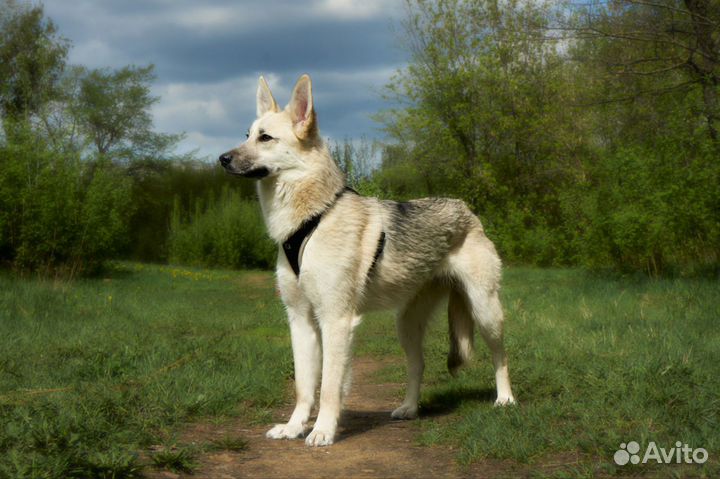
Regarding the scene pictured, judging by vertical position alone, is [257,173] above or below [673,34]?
below

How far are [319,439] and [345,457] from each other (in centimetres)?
28

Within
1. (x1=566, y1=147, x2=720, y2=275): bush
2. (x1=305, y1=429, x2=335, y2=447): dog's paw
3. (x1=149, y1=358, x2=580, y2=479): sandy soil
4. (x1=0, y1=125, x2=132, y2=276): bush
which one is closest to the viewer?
(x1=149, y1=358, x2=580, y2=479): sandy soil

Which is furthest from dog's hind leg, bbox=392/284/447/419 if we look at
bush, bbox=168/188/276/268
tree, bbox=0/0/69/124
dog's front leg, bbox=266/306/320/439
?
tree, bbox=0/0/69/124

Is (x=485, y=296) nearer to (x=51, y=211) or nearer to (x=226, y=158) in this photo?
(x=226, y=158)

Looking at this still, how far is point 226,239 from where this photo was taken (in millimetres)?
26047

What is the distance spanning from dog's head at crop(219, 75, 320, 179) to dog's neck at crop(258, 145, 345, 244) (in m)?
0.09

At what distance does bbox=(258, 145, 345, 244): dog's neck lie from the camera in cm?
503

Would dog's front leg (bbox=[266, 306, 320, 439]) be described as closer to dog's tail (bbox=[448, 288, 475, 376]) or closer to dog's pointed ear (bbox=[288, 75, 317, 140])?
dog's pointed ear (bbox=[288, 75, 317, 140])

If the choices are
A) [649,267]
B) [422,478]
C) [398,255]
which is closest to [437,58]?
[649,267]

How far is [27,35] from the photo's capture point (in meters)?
34.9

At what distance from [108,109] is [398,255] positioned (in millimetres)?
38452

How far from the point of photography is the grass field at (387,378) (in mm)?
4070

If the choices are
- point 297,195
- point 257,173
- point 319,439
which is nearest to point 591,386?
point 319,439

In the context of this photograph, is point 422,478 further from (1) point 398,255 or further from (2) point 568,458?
(1) point 398,255
